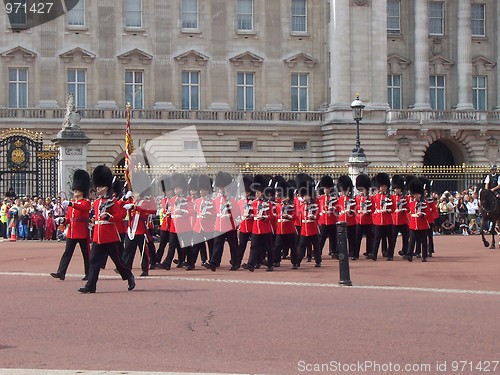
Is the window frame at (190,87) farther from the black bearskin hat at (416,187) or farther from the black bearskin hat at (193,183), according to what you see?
the black bearskin hat at (193,183)

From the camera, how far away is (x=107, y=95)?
43.3m

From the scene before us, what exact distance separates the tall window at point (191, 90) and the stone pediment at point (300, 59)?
4048mm

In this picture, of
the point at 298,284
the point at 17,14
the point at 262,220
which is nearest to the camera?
the point at 298,284

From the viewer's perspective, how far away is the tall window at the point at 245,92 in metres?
45.0

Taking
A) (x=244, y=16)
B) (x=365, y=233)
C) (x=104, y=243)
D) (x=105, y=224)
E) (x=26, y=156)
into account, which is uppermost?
(x=244, y=16)

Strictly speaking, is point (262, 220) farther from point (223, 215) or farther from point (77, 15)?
point (77, 15)

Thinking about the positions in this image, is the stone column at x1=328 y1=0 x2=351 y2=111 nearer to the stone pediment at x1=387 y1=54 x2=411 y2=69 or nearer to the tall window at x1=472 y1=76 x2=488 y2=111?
the stone pediment at x1=387 y1=54 x2=411 y2=69

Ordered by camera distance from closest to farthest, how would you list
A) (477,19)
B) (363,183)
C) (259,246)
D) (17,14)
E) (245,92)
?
(259,246) < (363,183) < (17,14) < (245,92) < (477,19)

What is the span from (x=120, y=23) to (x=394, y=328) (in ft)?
114

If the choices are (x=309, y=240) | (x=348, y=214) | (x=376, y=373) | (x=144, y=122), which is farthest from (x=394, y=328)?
(x=144, y=122)

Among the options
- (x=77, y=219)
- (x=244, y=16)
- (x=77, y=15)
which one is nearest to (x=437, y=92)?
(x=244, y=16)

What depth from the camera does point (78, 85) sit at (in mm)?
43219

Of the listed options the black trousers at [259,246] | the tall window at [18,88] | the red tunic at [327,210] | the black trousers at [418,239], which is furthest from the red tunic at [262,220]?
the tall window at [18,88]

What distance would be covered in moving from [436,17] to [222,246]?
106ft
